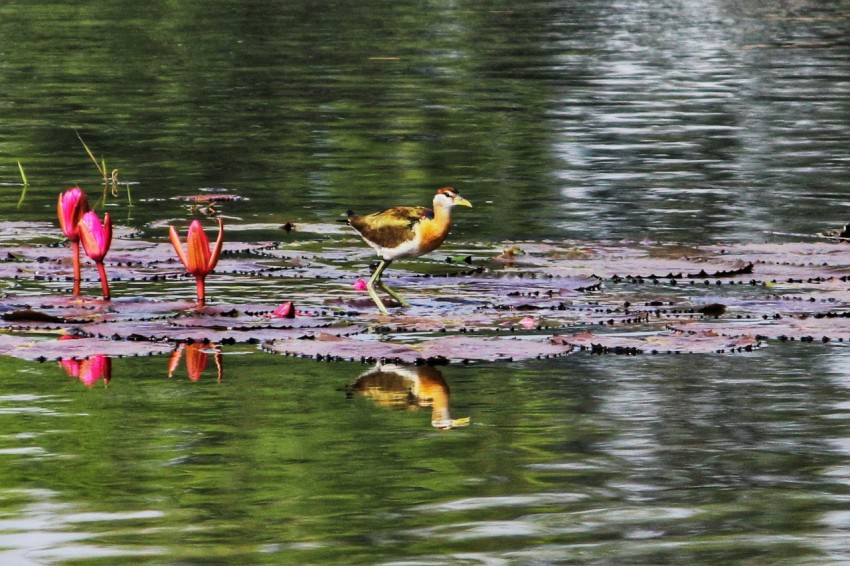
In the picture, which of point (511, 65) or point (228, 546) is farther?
point (511, 65)

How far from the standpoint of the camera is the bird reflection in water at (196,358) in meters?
8.00

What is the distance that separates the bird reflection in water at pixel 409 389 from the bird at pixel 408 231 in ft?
3.72

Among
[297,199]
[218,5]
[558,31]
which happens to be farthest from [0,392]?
[218,5]

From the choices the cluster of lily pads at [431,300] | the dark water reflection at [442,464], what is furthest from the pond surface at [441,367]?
the cluster of lily pads at [431,300]

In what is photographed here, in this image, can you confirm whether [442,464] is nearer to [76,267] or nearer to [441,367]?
[441,367]

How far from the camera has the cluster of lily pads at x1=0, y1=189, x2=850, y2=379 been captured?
27.2 feet

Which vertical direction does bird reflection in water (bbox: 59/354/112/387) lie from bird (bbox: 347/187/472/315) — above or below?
below

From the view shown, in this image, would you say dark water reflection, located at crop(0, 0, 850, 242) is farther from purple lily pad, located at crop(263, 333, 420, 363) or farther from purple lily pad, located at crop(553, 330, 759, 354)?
purple lily pad, located at crop(263, 333, 420, 363)

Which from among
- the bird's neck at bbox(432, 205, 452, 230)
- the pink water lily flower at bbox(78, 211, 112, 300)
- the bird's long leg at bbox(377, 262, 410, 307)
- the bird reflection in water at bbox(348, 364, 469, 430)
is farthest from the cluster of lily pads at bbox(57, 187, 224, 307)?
the bird reflection in water at bbox(348, 364, 469, 430)

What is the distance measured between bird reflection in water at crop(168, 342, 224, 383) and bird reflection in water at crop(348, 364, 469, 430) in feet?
2.17

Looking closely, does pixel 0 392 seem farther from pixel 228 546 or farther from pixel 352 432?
pixel 228 546

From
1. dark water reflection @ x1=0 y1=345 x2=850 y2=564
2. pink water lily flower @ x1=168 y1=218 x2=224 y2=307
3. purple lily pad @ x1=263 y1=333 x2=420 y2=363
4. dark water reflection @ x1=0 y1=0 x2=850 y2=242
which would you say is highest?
dark water reflection @ x1=0 y1=0 x2=850 y2=242

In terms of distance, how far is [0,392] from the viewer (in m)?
7.59

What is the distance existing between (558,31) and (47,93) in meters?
12.8
